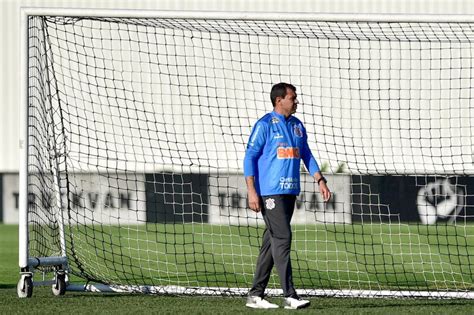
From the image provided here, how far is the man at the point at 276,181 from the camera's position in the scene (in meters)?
9.06

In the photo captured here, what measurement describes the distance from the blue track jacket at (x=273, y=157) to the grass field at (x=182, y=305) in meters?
0.94

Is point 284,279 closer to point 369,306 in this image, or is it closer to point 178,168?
point 369,306

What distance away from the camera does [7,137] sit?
115 feet

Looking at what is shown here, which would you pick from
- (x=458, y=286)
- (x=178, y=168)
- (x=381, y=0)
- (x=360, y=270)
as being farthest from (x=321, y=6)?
(x=458, y=286)

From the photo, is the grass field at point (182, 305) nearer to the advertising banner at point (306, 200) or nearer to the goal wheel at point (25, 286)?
the goal wheel at point (25, 286)

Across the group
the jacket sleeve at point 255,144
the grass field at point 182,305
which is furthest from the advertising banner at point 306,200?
the jacket sleeve at point 255,144

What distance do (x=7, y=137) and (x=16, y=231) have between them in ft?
32.3

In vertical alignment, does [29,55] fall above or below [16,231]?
above

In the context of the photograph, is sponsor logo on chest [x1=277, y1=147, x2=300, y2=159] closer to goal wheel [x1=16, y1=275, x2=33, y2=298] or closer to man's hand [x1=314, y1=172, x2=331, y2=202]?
man's hand [x1=314, y1=172, x2=331, y2=202]

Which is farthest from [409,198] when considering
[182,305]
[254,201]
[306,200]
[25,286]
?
[254,201]

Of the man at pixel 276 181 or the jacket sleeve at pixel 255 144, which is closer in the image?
the man at pixel 276 181

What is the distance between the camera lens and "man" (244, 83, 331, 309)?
906 cm

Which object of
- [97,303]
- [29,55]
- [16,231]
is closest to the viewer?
[97,303]

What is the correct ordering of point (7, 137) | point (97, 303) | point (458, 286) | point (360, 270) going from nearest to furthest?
point (97, 303) → point (458, 286) → point (360, 270) → point (7, 137)
